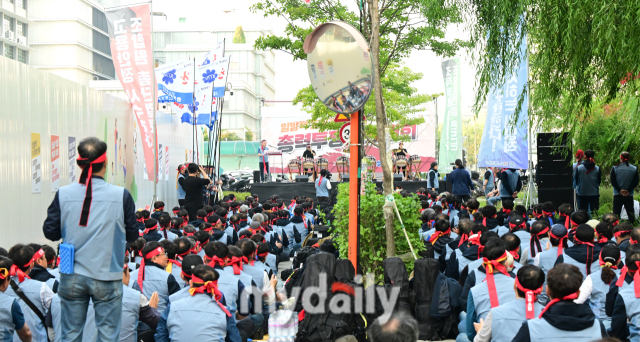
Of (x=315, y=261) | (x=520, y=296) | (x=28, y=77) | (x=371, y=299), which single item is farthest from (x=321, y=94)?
(x=28, y=77)

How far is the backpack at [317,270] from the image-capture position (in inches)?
222

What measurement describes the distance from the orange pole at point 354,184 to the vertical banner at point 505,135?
6654 millimetres

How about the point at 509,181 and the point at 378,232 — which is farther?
the point at 509,181

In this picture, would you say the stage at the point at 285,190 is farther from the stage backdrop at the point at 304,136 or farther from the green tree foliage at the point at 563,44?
the stage backdrop at the point at 304,136

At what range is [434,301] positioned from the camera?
226 inches

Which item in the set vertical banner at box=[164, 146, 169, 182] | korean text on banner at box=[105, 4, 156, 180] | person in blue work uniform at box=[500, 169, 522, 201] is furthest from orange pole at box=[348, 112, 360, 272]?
vertical banner at box=[164, 146, 169, 182]

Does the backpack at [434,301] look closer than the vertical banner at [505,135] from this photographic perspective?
Yes

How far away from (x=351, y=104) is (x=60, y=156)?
249 inches

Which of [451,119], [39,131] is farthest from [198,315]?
[451,119]

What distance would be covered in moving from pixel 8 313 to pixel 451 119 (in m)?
16.9

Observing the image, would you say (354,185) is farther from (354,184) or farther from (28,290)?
(28,290)

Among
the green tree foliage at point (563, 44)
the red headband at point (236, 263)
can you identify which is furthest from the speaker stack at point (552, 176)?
the red headband at point (236, 263)

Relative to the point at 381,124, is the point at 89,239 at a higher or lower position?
lower

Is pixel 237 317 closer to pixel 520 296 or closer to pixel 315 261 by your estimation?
pixel 315 261
